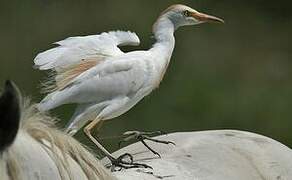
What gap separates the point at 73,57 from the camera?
1874 millimetres

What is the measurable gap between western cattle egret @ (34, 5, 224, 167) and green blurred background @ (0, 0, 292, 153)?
2.42 meters

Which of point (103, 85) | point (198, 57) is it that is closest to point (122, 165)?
point (103, 85)

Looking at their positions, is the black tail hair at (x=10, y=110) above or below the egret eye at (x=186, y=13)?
above

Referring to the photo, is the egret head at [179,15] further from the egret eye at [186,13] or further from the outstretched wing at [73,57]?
the outstretched wing at [73,57]

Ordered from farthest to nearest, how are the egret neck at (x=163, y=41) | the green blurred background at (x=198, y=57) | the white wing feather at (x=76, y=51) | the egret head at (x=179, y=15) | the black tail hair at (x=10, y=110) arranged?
the green blurred background at (x=198, y=57) → the egret head at (x=179, y=15) → the egret neck at (x=163, y=41) → the white wing feather at (x=76, y=51) → the black tail hair at (x=10, y=110)

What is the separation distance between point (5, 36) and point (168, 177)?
410 cm

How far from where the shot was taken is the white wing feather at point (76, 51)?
6.07ft

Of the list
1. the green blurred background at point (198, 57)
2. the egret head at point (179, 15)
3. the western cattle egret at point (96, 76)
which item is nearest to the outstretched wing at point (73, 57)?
the western cattle egret at point (96, 76)

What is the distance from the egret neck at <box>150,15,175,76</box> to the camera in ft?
6.89

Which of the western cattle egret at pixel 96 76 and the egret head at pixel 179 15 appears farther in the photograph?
the egret head at pixel 179 15

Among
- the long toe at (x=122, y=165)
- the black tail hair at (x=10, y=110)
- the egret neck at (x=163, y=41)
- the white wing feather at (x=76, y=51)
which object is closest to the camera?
the black tail hair at (x=10, y=110)

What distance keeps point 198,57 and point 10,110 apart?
475 centimetres

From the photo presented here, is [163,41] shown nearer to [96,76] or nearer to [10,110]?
[96,76]

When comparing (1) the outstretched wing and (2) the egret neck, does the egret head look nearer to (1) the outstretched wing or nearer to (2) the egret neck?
(2) the egret neck
